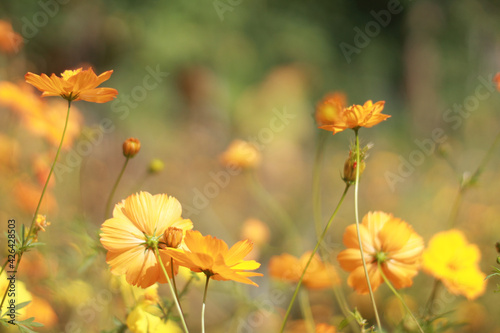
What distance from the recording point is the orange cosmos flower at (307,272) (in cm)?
56

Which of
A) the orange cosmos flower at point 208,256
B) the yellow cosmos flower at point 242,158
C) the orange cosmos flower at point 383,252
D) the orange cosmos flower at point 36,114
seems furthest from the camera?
the yellow cosmos flower at point 242,158

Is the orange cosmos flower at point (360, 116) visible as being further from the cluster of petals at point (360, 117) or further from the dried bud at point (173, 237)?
the dried bud at point (173, 237)

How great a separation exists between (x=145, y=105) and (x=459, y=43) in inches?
145

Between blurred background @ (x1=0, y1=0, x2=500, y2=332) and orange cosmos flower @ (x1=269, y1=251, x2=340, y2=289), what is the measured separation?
3 centimetres

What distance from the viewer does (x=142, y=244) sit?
0.35 meters

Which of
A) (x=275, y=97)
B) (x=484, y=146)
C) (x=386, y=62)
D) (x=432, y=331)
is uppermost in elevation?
(x=386, y=62)

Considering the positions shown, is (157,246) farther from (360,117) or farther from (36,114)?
(36,114)

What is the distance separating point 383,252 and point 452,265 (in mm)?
182

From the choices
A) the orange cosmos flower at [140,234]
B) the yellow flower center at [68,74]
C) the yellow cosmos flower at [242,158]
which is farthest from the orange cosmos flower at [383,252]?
the yellow cosmos flower at [242,158]

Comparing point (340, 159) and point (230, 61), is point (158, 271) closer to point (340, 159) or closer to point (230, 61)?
point (340, 159)

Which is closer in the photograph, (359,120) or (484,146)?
(359,120)

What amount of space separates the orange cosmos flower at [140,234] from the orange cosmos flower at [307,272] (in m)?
0.25

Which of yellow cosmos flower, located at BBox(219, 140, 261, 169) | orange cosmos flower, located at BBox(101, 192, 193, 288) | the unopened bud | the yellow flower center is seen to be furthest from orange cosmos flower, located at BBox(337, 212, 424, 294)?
yellow cosmos flower, located at BBox(219, 140, 261, 169)

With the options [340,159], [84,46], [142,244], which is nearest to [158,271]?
[142,244]
